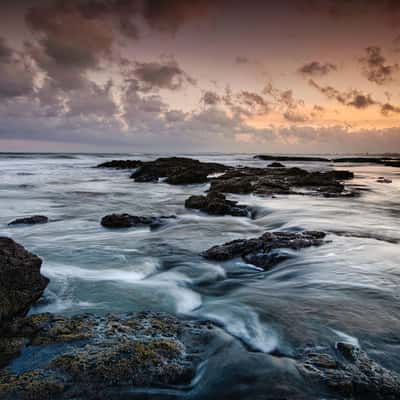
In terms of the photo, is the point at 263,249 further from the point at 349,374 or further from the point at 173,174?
the point at 173,174

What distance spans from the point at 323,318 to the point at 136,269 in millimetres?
3459

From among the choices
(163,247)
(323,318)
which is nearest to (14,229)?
(163,247)

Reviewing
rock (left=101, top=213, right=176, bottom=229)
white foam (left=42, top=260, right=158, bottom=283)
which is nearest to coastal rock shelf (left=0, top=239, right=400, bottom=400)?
white foam (left=42, top=260, right=158, bottom=283)

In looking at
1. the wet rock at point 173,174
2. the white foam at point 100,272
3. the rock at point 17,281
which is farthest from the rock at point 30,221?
the wet rock at point 173,174

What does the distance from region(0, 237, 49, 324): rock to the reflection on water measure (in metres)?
0.26

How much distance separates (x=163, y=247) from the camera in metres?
7.96

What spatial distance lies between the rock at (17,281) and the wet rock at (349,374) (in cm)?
311

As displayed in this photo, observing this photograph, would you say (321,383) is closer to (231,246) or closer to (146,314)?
(146,314)

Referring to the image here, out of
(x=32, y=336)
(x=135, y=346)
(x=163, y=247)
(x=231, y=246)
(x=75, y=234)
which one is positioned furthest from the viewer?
(x=75, y=234)

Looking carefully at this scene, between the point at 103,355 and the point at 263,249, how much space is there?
4360mm

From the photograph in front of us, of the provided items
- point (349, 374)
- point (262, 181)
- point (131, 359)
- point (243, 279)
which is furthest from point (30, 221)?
point (262, 181)

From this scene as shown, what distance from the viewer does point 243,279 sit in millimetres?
5824

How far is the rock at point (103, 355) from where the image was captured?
9.27 feet

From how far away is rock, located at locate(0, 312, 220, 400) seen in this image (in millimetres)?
2824
